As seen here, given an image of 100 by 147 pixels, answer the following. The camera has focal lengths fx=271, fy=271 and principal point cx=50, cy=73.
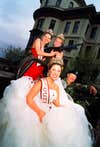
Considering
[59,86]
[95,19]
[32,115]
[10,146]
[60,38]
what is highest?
[95,19]

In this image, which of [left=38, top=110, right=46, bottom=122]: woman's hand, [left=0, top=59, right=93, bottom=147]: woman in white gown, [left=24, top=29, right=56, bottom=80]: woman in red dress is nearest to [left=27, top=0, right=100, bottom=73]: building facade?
[left=24, top=29, right=56, bottom=80]: woman in red dress

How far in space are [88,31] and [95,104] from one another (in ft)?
118

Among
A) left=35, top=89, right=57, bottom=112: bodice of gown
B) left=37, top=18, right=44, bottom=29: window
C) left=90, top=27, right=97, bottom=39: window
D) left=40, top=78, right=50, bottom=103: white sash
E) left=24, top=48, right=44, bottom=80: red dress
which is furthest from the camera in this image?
left=37, top=18, right=44, bottom=29: window

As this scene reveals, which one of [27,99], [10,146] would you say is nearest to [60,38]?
[27,99]

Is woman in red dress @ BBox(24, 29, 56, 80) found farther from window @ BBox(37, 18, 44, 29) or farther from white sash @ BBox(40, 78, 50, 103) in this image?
Answer: window @ BBox(37, 18, 44, 29)

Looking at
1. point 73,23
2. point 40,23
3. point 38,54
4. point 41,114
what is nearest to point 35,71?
point 38,54

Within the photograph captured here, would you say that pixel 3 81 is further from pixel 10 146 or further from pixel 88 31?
pixel 88 31

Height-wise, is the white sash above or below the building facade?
below

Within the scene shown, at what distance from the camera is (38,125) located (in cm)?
315

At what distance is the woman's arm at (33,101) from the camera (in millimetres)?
3329

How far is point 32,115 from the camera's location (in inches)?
128

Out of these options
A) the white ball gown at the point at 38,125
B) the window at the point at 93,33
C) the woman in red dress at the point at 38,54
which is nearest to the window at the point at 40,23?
the window at the point at 93,33

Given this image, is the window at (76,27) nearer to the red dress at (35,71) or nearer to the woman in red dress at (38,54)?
the woman in red dress at (38,54)

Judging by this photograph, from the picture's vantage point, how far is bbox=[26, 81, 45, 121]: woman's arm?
10.9 ft
